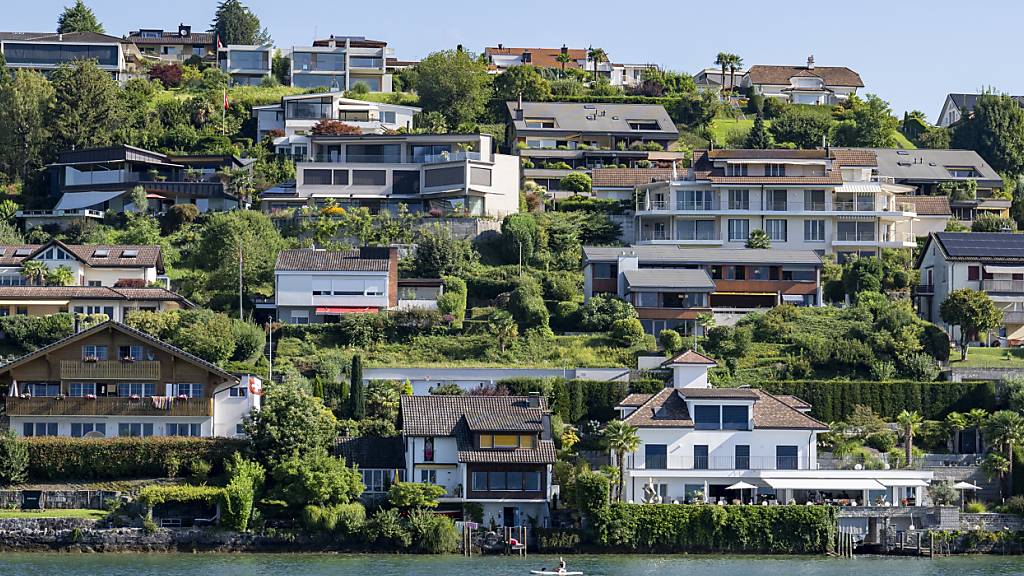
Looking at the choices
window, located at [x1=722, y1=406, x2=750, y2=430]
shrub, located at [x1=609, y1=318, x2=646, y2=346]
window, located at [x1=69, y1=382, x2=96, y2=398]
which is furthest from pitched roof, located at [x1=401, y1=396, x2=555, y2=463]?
shrub, located at [x1=609, y1=318, x2=646, y2=346]

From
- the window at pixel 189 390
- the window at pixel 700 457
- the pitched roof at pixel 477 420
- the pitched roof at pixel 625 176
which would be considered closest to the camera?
Result: the pitched roof at pixel 477 420

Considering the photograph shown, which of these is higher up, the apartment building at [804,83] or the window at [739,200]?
the apartment building at [804,83]

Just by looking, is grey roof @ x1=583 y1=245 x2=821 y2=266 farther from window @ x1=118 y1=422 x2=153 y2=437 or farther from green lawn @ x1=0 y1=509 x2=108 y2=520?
green lawn @ x1=0 y1=509 x2=108 y2=520

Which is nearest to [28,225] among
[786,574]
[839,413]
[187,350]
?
[187,350]

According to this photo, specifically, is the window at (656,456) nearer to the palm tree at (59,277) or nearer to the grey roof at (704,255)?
the grey roof at (704,255)

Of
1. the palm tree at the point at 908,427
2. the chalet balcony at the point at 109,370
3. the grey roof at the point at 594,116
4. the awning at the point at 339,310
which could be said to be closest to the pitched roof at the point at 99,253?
the awning at the point at 339,310

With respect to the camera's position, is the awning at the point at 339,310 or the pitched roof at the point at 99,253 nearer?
the awning at the point at 339,310

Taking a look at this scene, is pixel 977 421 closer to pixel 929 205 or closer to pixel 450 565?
pixel 450 565
